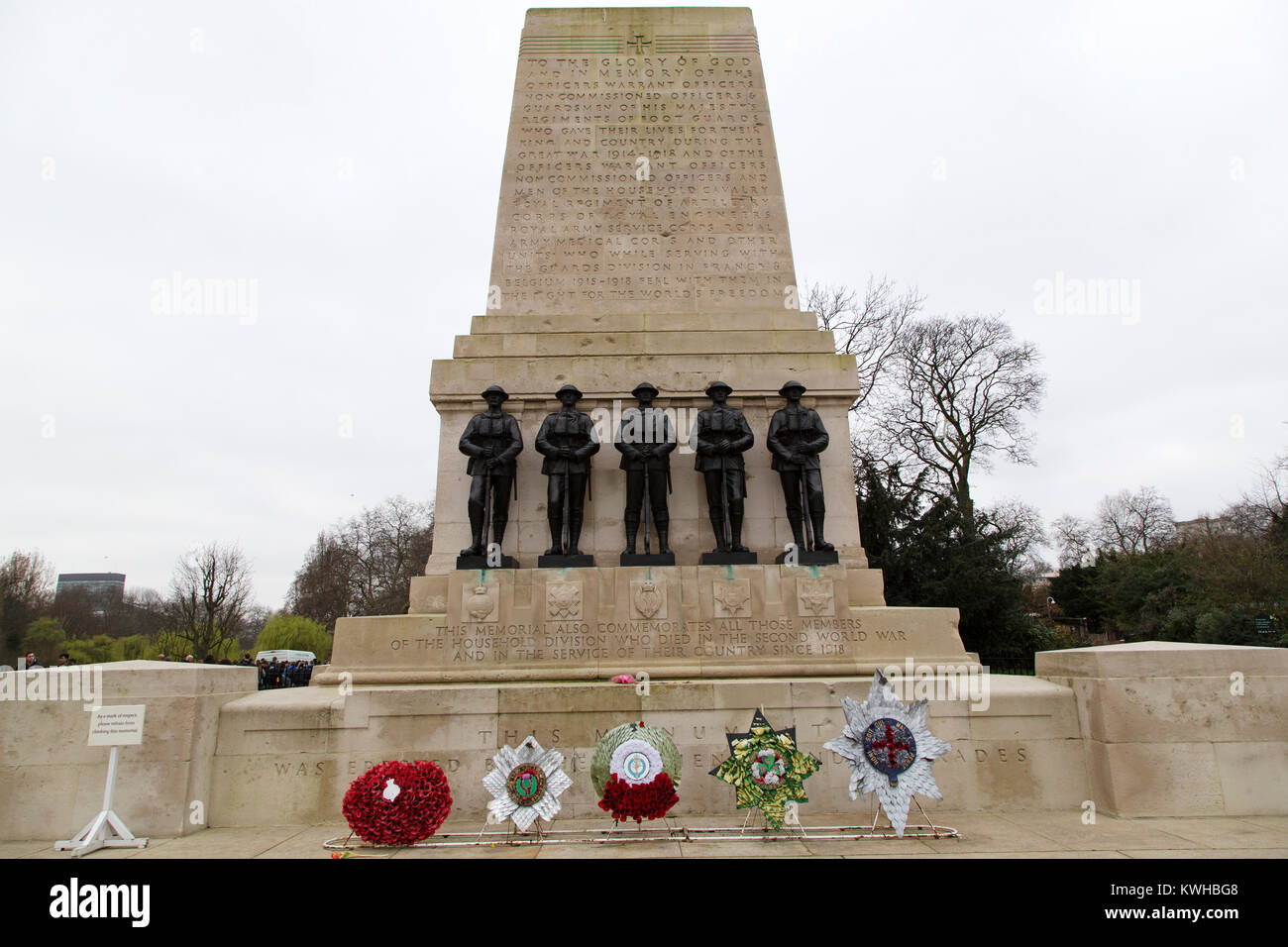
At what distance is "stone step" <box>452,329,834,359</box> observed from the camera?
465 inches

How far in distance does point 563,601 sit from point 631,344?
4495 mm

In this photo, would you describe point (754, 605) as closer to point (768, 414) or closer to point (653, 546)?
point (653, 546)

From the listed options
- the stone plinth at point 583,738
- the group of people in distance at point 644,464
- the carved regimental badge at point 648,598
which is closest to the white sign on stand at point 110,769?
the stone plinth at point 583,738

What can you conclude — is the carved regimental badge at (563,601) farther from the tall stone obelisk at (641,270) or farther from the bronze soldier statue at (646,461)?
the tall stone obelisk at (641,270)

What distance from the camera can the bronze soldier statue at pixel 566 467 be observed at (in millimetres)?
10188

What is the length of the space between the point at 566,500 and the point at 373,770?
4673mm

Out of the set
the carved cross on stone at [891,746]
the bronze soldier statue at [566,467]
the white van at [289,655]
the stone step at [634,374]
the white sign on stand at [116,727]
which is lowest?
the white van at [289,655]

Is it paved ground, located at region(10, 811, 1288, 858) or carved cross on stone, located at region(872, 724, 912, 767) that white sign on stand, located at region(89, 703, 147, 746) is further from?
carved cross on stone, located at region(872, 724, 912, 767)

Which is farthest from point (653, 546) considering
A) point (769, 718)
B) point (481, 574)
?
point (769, 718)

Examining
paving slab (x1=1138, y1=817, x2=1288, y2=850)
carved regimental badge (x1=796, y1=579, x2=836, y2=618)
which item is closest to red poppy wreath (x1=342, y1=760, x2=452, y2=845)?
carved regimental badge (x1=796, y1=579, x2=836, y2=618)

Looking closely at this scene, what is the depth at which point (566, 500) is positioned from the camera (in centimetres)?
1049

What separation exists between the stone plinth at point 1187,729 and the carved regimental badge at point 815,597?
290cm

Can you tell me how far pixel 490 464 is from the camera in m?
10.2

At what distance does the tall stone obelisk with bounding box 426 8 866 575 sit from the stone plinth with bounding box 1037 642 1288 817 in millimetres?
Result: 3681
